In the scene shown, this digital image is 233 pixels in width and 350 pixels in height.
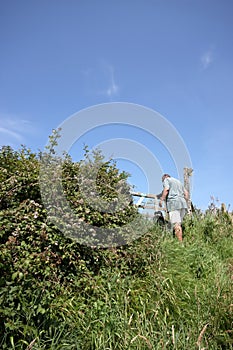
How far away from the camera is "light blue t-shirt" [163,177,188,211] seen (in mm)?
7145

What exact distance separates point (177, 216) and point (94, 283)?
3.79 meters

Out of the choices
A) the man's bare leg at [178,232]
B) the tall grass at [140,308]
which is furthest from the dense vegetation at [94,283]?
the man's bare leg at [178,232]

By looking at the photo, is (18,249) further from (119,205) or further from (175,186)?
(175,186)

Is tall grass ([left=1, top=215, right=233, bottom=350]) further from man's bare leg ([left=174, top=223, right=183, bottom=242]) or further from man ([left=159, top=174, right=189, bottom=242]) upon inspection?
man ([left=159, top=174, right=189, bottom=242])

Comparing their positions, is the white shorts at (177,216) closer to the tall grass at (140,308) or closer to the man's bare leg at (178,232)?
the man's bare leg at (178,232)

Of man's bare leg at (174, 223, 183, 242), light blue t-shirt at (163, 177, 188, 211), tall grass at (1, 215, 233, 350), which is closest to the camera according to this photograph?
tall grass at (1, 215, 233, 350)

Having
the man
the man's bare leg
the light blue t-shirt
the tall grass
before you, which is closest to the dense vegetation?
the tall grass

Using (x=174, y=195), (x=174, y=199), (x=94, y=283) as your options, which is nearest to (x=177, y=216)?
(x=174, y=199)

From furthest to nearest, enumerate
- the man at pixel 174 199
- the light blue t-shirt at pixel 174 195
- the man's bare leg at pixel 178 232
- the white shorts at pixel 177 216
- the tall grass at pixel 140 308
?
the light blue t-shirt at pixel 174 195 < the man at pixel 174 199 < the white shorts at pixel 177 216 < the man's bare leg at pixel 178 232 < the tall grass at pixel 140 308

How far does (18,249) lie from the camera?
3.35m

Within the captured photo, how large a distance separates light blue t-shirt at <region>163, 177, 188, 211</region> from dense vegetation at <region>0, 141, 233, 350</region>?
2024 mm

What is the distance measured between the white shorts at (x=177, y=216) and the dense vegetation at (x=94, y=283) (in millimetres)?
1707

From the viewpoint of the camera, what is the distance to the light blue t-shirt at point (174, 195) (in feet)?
23.4

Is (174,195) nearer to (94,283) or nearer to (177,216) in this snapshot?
(177,216)
